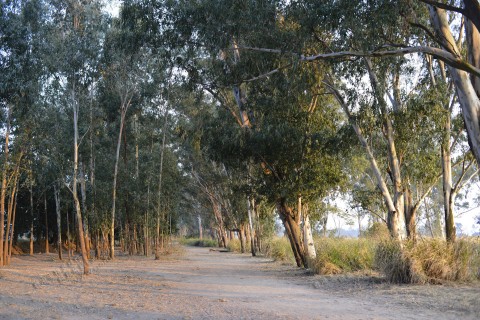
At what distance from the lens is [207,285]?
14.7 meters

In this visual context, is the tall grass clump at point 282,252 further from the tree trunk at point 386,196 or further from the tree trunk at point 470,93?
the tree trunk at point 470,93

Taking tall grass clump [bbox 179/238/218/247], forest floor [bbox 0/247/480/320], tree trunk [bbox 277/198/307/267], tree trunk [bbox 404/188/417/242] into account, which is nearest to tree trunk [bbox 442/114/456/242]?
tree trunk [bbox 404/188/417/242]

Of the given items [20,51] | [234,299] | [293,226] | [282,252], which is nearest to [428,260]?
[234,299]

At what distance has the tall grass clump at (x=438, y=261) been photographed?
39.0ft

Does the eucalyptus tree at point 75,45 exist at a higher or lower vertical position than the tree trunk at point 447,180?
higher

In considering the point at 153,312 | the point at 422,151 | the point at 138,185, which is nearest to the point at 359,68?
the point at 422,151

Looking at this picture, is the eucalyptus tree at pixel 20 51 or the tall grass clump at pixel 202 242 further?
the tall grass clump at pixel 202 242

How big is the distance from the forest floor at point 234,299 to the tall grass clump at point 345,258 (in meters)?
0.97

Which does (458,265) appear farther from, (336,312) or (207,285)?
(207,285)

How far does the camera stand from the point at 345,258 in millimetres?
17359

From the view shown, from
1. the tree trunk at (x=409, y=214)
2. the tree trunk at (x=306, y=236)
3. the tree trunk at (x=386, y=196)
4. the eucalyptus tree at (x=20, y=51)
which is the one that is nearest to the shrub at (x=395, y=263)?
the tree trunk at (x=386, y=196)

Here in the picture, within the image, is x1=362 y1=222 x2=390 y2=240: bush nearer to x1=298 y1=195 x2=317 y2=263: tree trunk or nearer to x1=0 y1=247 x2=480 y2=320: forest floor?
x1=0 y1=247 x2=480 y2=320: forest floor

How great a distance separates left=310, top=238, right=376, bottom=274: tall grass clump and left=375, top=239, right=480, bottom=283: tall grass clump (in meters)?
3.97

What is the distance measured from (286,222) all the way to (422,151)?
21.1ft
